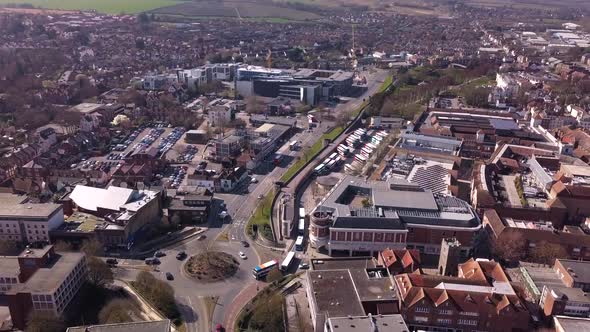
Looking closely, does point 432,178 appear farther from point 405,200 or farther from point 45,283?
point 45,283

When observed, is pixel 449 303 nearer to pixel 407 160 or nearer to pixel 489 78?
pixel 407 160

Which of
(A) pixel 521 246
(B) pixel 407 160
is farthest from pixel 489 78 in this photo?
(A) pixel 521 246

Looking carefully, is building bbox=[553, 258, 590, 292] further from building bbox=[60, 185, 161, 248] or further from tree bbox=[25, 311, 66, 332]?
tree bbox=[25, 311, 66, 332]

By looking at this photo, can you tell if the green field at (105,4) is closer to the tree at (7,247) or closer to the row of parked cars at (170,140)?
the row of parked cars at (170,140)

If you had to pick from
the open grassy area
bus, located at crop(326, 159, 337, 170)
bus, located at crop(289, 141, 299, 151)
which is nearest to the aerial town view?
the open grassy area

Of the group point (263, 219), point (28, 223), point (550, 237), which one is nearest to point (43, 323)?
point (28, 223)

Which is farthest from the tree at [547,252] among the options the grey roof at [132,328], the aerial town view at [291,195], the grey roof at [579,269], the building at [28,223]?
the building at [28,223]

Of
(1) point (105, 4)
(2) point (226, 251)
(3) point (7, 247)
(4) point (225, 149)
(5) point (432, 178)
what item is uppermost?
(1) point (105, 4)
